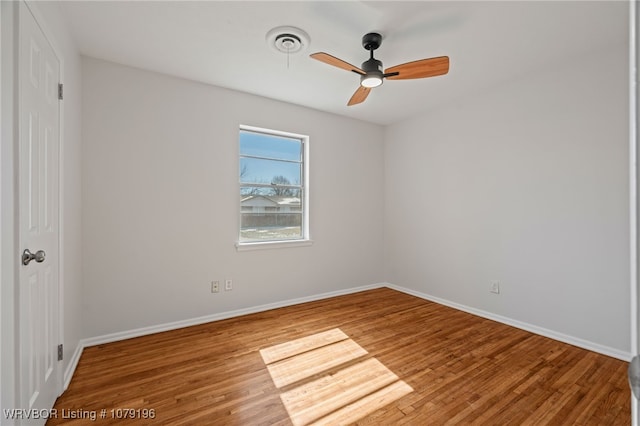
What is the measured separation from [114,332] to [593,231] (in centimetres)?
448

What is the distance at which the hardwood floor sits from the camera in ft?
6.29

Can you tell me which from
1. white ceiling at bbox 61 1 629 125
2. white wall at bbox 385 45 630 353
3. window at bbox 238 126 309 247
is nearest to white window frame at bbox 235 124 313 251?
window at bbox 238 126 309 247

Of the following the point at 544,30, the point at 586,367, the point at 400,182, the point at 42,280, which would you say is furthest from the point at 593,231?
the point at 42,280

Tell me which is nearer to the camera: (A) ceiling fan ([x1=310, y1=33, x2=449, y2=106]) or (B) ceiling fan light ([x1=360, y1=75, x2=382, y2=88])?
(A) ceiling fan ([x1=310, y1=33, x2=449, y2=106])

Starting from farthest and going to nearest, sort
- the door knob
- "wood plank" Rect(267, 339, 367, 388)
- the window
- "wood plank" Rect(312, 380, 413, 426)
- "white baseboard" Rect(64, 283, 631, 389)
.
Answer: the window
"white baseboard" Rect(64, 283, 631, 389)
"wood plank" Rect(267, 339, 367, 388)
"wood plank" Rect(312, 380, 413, 426)
the door knob

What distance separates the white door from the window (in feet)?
6.23

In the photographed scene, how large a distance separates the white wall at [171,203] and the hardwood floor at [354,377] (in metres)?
0.40

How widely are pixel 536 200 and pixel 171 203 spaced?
3.73 metres

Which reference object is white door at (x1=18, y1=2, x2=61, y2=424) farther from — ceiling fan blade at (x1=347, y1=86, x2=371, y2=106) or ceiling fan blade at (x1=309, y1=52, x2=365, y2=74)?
ceiling fan blade at (x1=347, y1=86, x2=371, y2=106)

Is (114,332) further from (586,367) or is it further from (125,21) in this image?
(586,367)

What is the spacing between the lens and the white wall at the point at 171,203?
2.88 metres

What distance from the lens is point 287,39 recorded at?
2.51 m

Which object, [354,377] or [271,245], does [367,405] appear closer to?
[354,377]

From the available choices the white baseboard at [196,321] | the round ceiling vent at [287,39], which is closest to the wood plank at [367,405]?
the white baseboard at [196,321]
